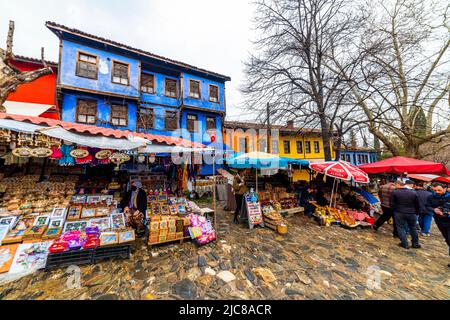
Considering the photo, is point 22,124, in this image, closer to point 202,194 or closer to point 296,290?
point 296,290

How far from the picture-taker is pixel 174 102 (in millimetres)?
13617

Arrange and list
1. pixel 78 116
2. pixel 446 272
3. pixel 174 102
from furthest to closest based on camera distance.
→ pixel 174 102, pixel 78 116, pixel 446 272

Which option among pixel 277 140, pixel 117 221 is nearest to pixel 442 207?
pixel 117 221

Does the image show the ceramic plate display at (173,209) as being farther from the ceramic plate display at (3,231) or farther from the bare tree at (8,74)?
the bare tree at (8,74)

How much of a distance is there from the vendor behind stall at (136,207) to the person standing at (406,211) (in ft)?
25.4

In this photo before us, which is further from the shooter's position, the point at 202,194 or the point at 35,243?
the point at 202,194

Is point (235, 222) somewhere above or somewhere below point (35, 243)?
below

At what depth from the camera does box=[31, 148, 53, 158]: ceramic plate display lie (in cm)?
354

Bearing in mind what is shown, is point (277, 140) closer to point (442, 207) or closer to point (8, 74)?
point (442, 207)

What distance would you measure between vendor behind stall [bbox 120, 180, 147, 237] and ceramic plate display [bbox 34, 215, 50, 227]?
1502 millimetres
